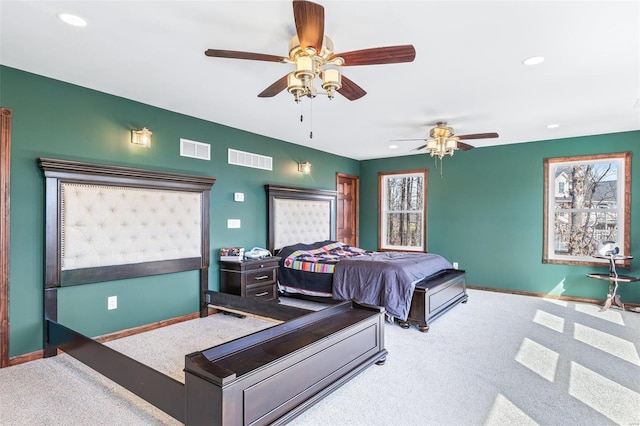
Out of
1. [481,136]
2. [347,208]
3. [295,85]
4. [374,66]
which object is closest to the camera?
[295,85]

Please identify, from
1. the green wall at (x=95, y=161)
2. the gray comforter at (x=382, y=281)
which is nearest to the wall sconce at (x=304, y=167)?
the green wall at (x=95, y=161)

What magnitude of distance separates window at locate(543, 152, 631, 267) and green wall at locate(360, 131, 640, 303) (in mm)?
97

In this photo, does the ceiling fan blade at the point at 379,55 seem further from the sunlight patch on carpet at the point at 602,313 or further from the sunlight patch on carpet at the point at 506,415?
the sunlight patch on carpet at the point at 602,313

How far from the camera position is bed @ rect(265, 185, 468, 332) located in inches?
153

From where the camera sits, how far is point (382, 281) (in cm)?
400

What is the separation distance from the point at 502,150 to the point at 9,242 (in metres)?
6.59

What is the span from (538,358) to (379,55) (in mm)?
2876

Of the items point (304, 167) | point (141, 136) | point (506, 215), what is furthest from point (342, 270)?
point (506, 215)

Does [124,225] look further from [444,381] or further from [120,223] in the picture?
[444,381]

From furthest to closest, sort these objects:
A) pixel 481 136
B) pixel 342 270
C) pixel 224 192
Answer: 1. pixel 224 192
2. pixel 342 270
3. pixel 481 136

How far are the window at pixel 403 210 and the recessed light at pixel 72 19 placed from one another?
5.74m

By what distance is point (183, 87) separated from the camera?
337 centimetres

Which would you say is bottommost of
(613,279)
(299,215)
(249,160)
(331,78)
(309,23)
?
(613,279)

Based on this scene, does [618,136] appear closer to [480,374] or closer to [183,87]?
[480,374]
